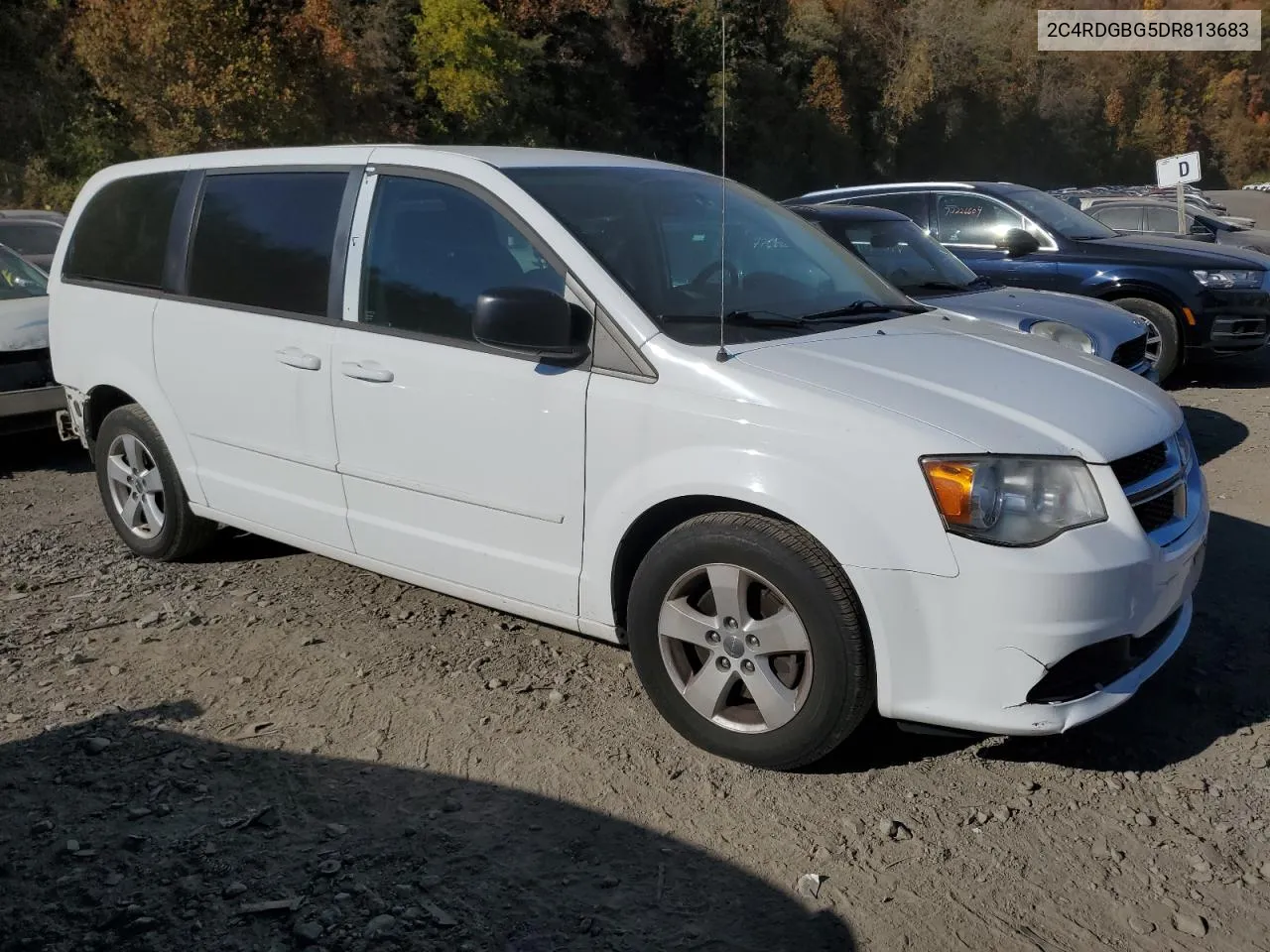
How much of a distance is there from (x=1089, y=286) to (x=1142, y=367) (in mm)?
2430

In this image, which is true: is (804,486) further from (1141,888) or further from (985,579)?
(1141,888)

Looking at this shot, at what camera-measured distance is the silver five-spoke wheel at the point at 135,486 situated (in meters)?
5.39

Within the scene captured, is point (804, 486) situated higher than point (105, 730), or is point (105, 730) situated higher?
point (804, 486)

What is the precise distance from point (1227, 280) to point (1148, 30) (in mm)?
60915

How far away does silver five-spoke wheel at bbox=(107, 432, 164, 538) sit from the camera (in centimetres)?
539

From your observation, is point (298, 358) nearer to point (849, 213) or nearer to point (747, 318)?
point (747, 318)

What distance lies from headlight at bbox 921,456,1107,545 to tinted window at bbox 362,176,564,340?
1.44 meters

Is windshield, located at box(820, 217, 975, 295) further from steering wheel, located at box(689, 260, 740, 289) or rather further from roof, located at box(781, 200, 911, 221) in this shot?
steering wheel, located at box(689, 260, 740, 289)

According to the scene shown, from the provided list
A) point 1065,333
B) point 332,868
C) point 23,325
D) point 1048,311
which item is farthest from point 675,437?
point 23,325

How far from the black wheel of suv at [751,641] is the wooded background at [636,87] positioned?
4539mm

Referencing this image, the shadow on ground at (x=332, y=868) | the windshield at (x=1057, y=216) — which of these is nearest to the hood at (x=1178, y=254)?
the windshield at (x=1057, y=216)

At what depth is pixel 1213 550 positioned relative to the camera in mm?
5500

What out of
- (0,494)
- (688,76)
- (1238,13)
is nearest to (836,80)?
(688,76)

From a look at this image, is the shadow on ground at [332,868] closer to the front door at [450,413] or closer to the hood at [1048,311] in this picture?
the front door at [450,413]
